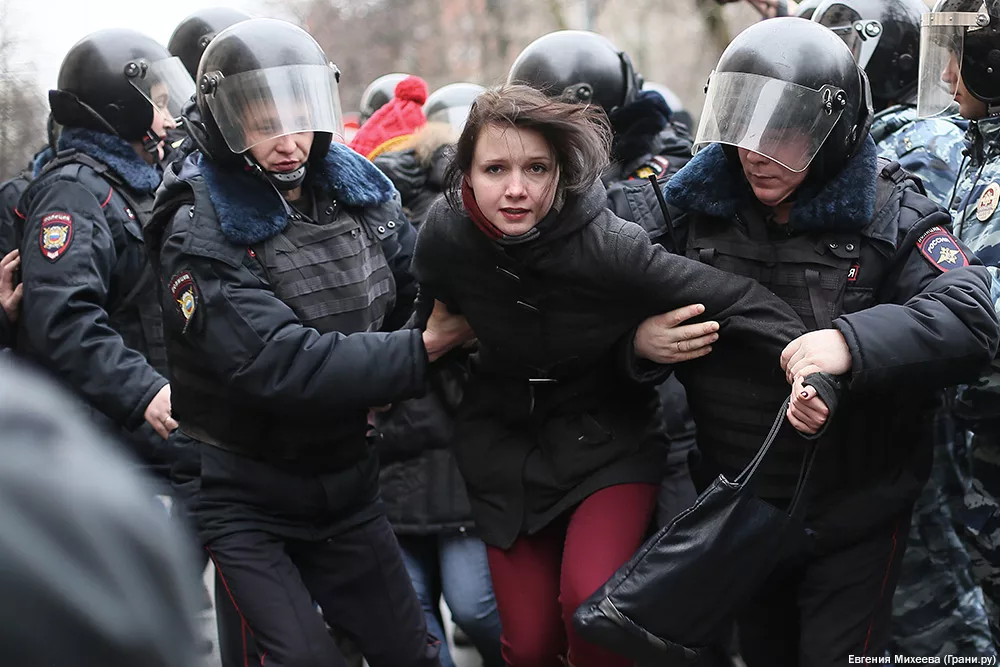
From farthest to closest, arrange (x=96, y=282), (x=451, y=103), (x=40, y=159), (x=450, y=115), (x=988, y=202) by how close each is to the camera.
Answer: (x=451, y=103)
(x=450, y=115)
(x=40, y=159)
(x=96, y=282)
(x=988, y=202)

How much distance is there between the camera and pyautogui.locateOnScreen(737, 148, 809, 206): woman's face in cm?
327

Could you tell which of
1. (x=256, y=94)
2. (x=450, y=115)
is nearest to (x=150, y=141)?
(x=450, y=115)

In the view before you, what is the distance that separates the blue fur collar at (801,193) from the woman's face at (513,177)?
1.38ft

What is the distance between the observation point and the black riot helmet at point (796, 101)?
3.23m

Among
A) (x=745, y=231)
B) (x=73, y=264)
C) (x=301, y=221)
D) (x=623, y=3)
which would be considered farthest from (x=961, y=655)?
(x=623, y=3)

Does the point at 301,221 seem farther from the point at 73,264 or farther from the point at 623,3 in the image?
the point at 623,3

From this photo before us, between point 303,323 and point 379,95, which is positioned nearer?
point 303,323

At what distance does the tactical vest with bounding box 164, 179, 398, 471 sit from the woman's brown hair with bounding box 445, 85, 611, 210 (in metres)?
0.49

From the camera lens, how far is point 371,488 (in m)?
3.83

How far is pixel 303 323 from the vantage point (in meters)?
3.52

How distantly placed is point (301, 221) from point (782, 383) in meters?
1.48

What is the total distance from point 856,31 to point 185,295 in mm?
2943

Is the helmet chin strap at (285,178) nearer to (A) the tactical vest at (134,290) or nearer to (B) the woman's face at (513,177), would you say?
(B) the woman's face at (513,177)

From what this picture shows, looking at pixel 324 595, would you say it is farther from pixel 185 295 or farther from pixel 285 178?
pixel 285 178
